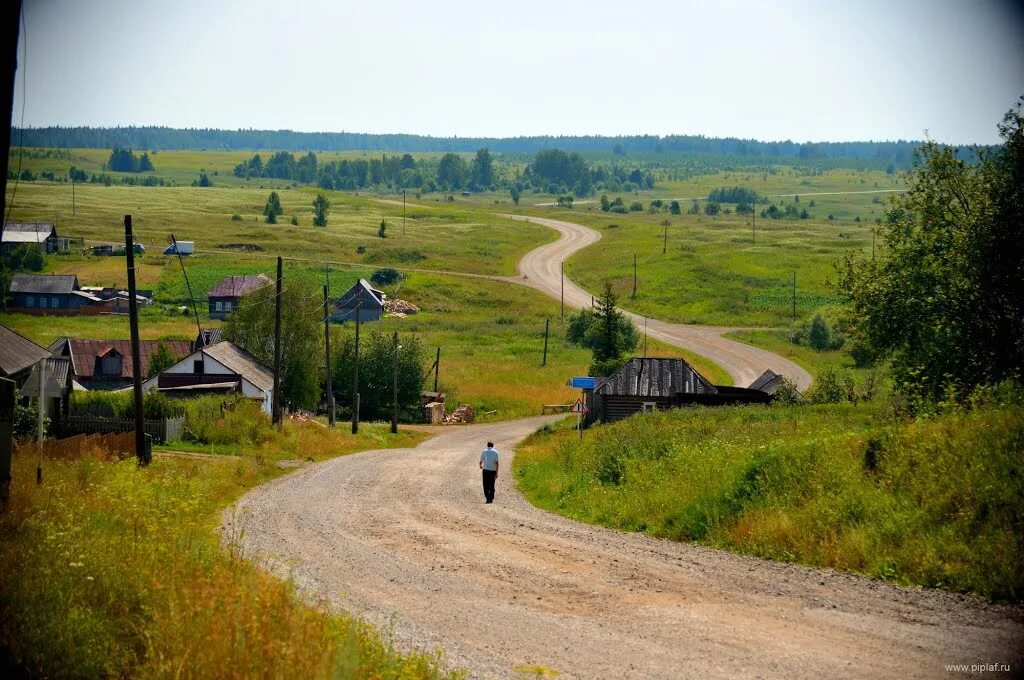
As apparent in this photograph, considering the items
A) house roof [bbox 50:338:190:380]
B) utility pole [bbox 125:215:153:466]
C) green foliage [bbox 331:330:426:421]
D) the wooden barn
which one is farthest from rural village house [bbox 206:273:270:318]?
utility pole [bbox 125:215:153:466]

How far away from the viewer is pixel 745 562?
14875 millimetres

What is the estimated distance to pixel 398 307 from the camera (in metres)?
114

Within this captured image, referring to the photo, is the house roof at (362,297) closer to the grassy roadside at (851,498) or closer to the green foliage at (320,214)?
the green foliage at (320,214)

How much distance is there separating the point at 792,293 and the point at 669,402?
80198mm

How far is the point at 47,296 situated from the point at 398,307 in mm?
34496

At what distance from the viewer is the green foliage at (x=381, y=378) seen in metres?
67.4

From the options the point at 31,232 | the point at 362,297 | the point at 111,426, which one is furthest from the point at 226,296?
the point at 111,426

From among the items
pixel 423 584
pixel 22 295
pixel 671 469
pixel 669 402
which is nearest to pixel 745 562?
pixel 423 584

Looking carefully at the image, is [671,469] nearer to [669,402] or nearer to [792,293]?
[669,402]

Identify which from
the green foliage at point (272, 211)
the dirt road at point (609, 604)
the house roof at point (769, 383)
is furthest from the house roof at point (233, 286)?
the dirt road at point (609, 604)

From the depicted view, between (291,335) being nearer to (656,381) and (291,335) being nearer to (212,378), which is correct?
(212,378)

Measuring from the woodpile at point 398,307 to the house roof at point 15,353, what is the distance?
71.5 metres

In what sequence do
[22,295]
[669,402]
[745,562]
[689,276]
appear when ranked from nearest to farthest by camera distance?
[745,562] < [669,402] < [22,295] < [689,276]

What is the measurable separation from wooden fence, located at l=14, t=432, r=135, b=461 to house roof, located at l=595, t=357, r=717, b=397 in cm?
2689
